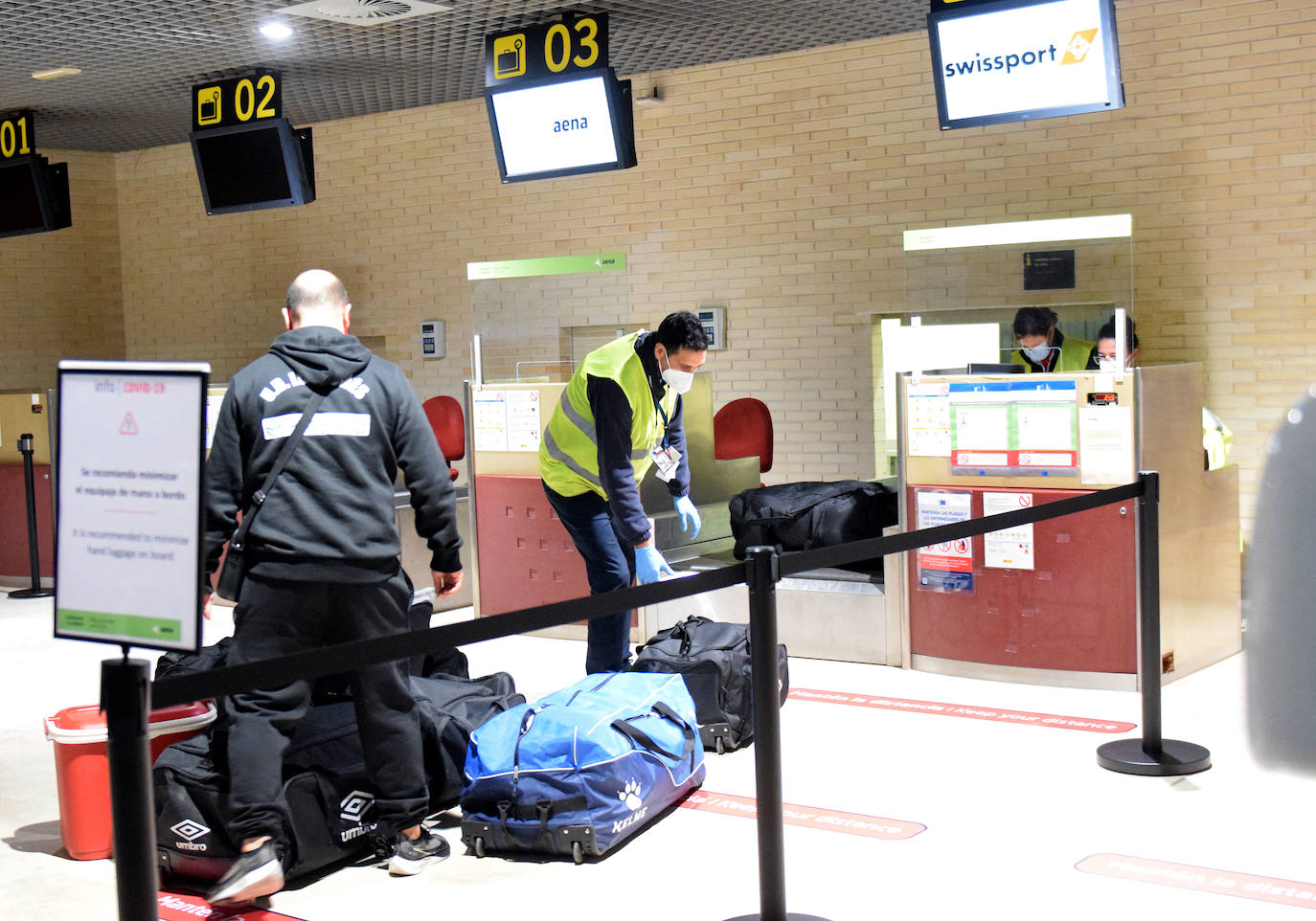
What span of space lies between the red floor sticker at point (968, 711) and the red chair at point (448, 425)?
3.82 meters

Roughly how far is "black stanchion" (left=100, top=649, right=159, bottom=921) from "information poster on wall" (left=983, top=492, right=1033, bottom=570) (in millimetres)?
3974

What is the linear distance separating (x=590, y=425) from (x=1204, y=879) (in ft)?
8.65

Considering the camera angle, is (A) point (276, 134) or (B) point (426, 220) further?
(B) point (426, 220)

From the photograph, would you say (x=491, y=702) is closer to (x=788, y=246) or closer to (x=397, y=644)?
(x=397, y=644)

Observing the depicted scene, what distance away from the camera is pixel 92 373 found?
240 centimetres

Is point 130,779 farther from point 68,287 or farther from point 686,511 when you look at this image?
point 68,287

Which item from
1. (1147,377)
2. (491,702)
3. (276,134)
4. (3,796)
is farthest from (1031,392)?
(276,134)

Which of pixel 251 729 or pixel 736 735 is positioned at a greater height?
pixel 251 729

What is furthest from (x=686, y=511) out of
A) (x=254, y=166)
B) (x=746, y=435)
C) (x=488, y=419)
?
(x=254, y=166)

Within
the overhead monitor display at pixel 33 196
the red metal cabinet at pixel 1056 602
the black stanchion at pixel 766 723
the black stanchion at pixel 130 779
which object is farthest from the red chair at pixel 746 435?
the overhead monitor display at pixel 33 196

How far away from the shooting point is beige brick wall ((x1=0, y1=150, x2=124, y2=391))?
475 inches

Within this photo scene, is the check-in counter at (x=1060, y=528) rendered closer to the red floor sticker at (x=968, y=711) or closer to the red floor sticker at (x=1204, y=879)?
the red floor sticker at (x=968, y=711)

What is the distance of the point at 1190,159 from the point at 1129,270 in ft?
2.28

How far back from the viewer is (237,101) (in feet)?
30.1
